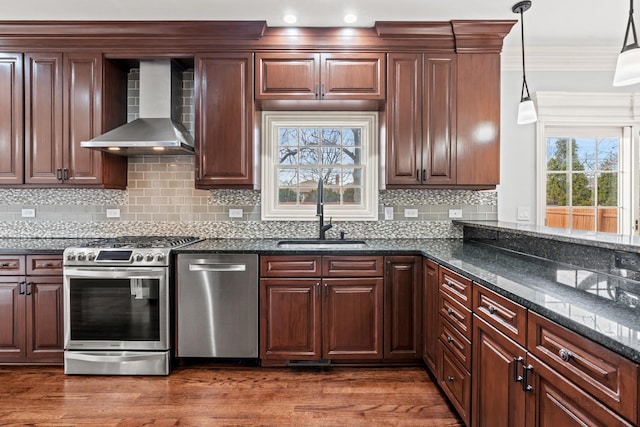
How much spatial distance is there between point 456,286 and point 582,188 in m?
2.55

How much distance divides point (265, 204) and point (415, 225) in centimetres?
140

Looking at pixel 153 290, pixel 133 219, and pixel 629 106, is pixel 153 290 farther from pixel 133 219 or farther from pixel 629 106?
pixel 629 106

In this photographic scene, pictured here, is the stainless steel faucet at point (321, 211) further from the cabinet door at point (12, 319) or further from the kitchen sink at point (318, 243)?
the cabinet door at point (12, 319)

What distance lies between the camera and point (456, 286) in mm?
2137

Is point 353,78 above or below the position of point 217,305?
above

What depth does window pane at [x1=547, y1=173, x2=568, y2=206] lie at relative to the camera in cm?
376

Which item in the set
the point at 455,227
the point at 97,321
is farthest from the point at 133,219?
the point at 455,227

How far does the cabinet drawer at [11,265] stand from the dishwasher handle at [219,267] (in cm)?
130

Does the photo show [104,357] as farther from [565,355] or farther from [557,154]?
[557,154]

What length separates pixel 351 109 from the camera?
11.4 ft

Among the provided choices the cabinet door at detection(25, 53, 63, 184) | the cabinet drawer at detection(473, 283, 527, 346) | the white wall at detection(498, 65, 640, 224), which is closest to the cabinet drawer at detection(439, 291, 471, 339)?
the cabinet drawer at detection(473, 283, 527, 346)

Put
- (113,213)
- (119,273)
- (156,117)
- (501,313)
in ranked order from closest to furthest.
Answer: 1. (501,313)
2. (119,273)
3. (156,117)
4. (113,213)

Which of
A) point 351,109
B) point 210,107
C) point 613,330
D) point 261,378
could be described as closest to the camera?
point 613,330

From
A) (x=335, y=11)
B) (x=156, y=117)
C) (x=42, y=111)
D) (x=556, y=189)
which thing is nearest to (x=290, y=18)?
(x=335, y=11)
